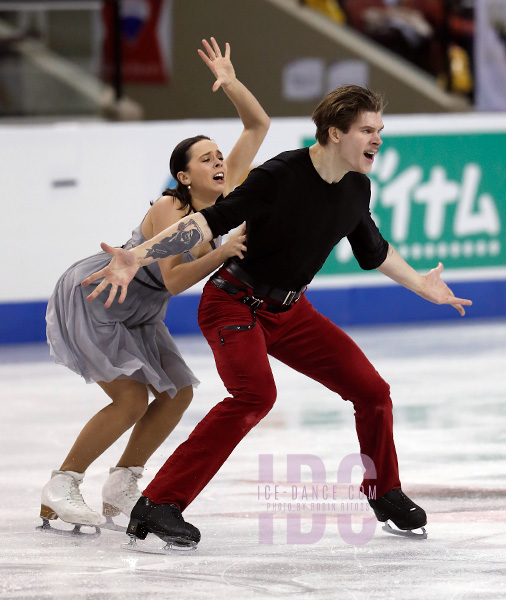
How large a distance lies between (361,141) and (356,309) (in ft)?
15.8

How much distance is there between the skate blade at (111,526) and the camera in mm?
4066

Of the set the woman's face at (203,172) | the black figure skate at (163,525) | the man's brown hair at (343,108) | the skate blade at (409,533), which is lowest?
the skate blade at (409,533)

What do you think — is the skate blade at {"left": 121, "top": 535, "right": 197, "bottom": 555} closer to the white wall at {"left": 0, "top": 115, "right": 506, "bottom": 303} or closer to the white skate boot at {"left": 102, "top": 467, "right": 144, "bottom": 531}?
the white skate boot at {"left": 102, "top": 467, "right": 144, "bottom": 531}

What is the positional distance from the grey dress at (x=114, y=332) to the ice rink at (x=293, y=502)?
0.50 metres

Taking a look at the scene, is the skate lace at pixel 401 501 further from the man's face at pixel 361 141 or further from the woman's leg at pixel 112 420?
the man's face at pixel 361 141

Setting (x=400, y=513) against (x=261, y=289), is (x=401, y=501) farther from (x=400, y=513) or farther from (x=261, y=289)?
(x=261, y=289)

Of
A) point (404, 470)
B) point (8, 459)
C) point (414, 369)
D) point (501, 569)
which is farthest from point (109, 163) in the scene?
point (501, 569)

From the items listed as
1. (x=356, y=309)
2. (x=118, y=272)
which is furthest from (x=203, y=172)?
(x=356, y=309)

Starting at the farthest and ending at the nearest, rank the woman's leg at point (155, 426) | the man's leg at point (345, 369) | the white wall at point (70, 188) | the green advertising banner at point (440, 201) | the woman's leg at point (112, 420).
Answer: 1. the green advertising banner at point (440, 201)
2. the white wall at point (70, 188)
3. the woman's leg at point (155, 426)
4. the woman's leg at point (112, 420)
5. the man's leg at point (345, 369)

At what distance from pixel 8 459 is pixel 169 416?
1.21m

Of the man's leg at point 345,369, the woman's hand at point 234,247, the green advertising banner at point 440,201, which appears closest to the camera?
the woman's hand at point 234,247

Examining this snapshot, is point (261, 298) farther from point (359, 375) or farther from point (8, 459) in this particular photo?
point (8, 459)

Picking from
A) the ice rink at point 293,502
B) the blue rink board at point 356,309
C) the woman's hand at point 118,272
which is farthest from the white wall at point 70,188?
the woman's hand at point 118,272

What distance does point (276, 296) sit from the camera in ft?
12.4
